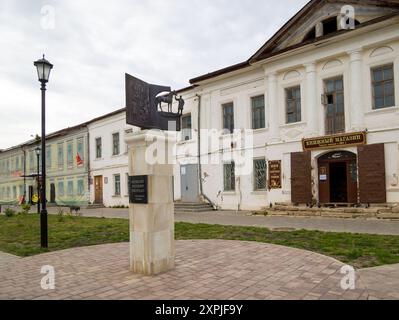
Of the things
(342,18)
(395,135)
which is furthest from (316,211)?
(342,18)

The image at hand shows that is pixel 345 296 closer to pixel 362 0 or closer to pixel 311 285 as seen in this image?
pixel 311 285

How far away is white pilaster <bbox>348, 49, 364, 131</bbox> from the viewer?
13.9 meters

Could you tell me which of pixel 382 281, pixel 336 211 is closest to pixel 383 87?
pixel 336 211

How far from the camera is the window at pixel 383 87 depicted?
44.1ft

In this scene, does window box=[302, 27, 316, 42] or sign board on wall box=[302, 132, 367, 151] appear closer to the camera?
sign board on wall box=[302, 132, 367, 151]

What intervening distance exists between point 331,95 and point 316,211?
16.9ft

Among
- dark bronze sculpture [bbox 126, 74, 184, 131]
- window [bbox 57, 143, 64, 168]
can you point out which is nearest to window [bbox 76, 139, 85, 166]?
window [bbox 57, 143, 64, 168]

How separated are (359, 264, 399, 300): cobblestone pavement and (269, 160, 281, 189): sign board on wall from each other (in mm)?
10860

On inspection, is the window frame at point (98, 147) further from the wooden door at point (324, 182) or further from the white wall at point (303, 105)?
the wooden door at point (324, 182)

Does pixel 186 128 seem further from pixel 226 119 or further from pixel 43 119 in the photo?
pixel 43 119

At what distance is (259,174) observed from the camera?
17.6 meters

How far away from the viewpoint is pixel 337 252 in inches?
260

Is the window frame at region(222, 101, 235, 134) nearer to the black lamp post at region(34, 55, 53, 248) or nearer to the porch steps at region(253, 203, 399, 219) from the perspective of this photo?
the porch steps at region(253, 203, 399, 219)

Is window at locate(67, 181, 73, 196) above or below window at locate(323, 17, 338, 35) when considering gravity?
below
